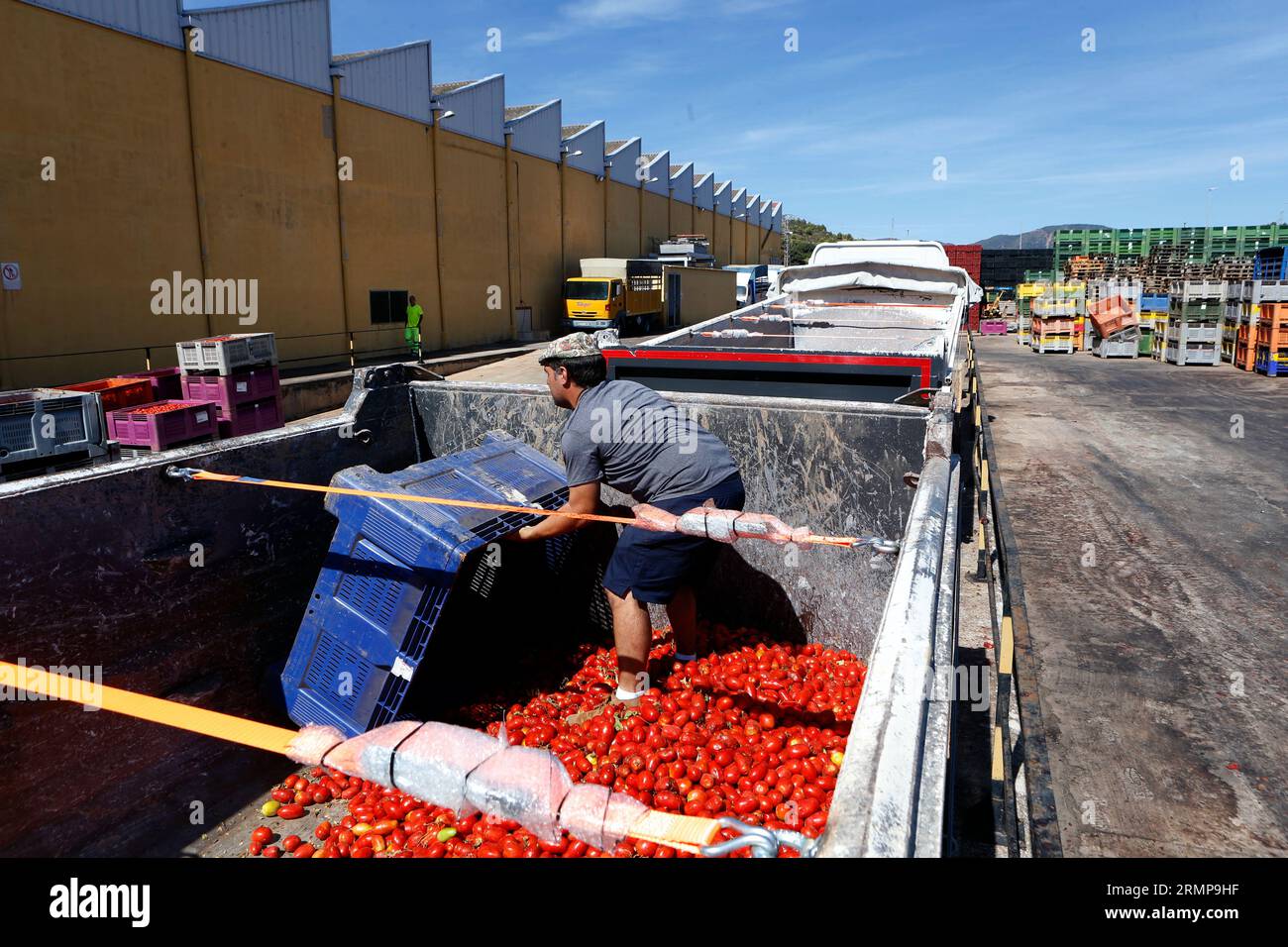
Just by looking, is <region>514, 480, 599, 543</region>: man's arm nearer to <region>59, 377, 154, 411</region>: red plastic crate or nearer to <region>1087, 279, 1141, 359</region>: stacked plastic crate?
<region>59, 377, 154, 411</region>: red plastic crate

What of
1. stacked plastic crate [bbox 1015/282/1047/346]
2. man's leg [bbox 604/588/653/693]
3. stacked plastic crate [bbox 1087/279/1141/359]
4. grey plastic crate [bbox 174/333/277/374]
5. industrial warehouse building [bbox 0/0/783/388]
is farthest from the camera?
stacked plastic crate [bbox 1015/282/1047/346]

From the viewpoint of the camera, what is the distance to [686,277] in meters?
37.9

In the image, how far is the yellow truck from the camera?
32719 mm

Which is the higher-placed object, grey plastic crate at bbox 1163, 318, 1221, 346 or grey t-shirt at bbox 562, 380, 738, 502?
grey plastic crate at bbox 1163, 318, 1221, 346

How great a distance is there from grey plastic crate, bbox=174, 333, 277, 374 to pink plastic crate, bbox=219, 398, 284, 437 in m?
0.63

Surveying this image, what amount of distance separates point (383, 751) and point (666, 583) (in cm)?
226

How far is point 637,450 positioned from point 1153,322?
86.8ft

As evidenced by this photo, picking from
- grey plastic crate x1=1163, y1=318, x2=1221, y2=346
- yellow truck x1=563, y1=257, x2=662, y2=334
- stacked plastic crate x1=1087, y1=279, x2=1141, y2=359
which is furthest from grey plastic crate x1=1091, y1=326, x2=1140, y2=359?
yellow truck x1=563, y1=257, x2=662, y2=334

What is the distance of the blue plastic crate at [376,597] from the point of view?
396 cm

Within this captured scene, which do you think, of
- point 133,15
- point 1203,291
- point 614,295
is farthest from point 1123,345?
point 133,15

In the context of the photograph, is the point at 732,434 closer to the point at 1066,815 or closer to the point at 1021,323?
the point at 1066,815

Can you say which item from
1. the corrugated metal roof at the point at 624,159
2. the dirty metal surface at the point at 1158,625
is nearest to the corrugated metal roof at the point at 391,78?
the corrugated metal roof at the point at 624,159

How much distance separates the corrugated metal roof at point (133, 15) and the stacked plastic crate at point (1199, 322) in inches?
1004
